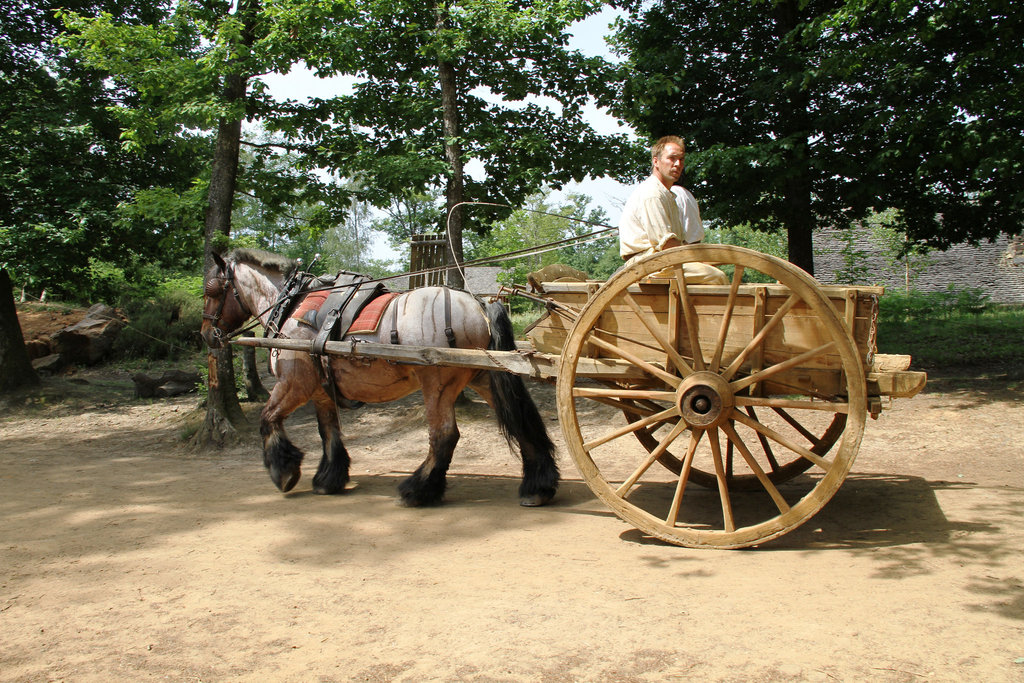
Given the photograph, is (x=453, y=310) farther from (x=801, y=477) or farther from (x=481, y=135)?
(x=481, y=135)

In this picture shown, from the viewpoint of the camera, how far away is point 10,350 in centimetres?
1152

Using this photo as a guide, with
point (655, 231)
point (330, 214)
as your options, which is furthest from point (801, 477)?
point (330, 214)

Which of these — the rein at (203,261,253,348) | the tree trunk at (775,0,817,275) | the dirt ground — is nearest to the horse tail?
the dirt ground

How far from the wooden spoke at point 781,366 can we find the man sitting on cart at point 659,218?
75 cm

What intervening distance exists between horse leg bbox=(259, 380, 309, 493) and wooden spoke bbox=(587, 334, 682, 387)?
9.33 feet

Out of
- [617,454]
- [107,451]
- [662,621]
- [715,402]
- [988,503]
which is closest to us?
[662,621]

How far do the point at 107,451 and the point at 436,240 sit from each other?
189 inches

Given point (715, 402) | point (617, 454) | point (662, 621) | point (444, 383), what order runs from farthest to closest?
point (617, 454) < point (444, 383) < point (715, 402) < point (662, 621)

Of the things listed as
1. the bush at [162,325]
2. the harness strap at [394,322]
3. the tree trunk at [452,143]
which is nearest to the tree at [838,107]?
the tree trunk at [452,143]

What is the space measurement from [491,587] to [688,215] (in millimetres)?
2835

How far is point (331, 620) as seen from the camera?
358cm

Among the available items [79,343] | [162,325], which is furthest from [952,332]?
[79,343]

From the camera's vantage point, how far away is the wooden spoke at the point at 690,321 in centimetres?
412

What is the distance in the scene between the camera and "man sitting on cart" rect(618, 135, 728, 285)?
455cm
